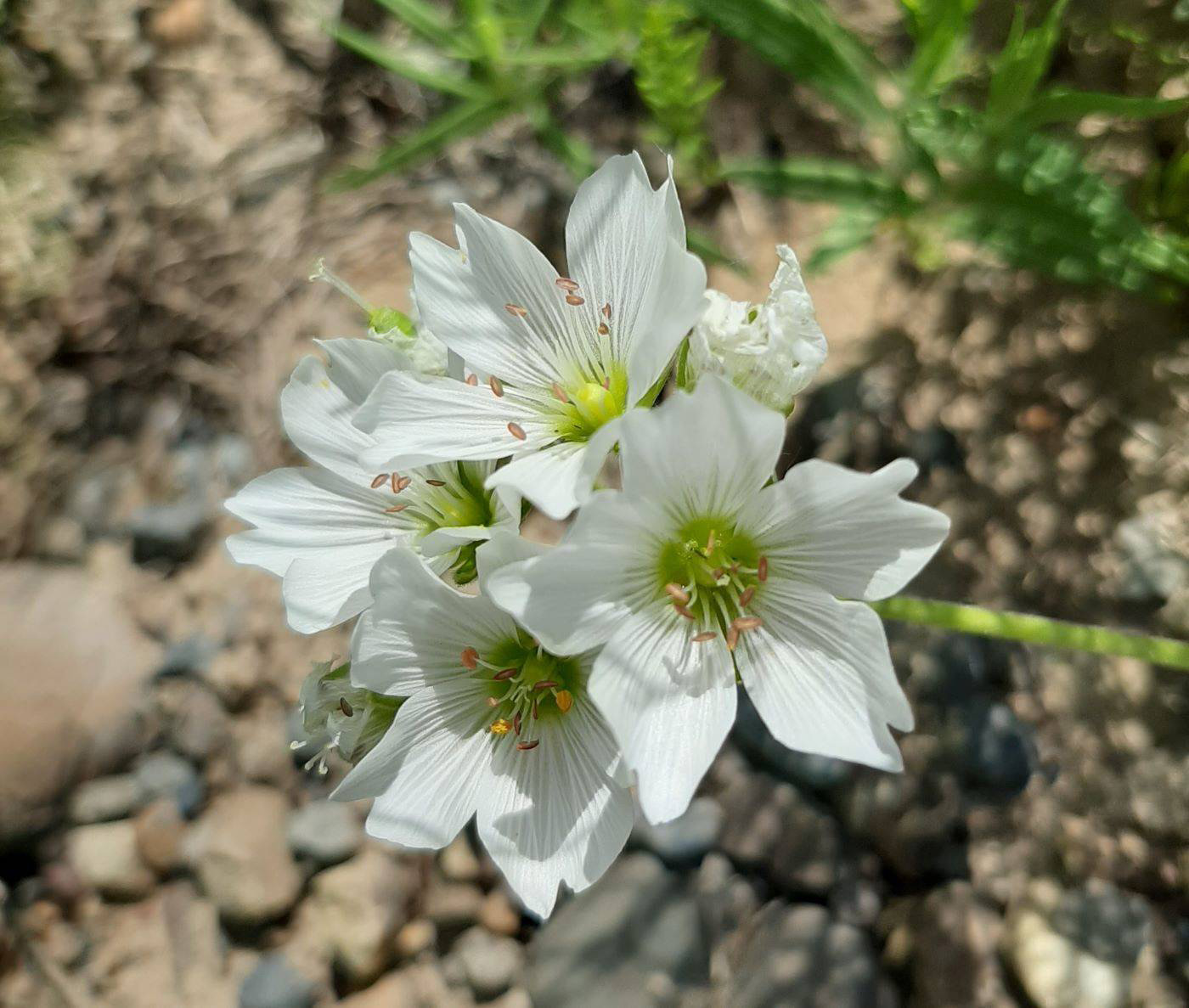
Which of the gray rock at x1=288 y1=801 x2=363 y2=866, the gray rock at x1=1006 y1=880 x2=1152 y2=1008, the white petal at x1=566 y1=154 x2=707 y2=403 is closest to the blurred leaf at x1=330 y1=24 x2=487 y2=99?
the white petal at x1=566 y1=154 x2=707 y2=403

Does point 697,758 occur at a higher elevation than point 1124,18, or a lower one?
lower

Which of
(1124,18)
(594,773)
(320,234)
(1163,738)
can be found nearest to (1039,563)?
(1163,738)

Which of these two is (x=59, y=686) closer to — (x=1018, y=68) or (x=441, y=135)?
(x=441, y=135)

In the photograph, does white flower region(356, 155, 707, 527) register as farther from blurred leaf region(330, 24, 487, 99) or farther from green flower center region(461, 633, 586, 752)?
blurred leaf region(330, 24, 487, 99)

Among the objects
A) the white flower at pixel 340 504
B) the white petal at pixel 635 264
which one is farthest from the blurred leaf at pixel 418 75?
the white petal at pixel 635 264

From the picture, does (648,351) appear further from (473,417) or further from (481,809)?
(481,809)
